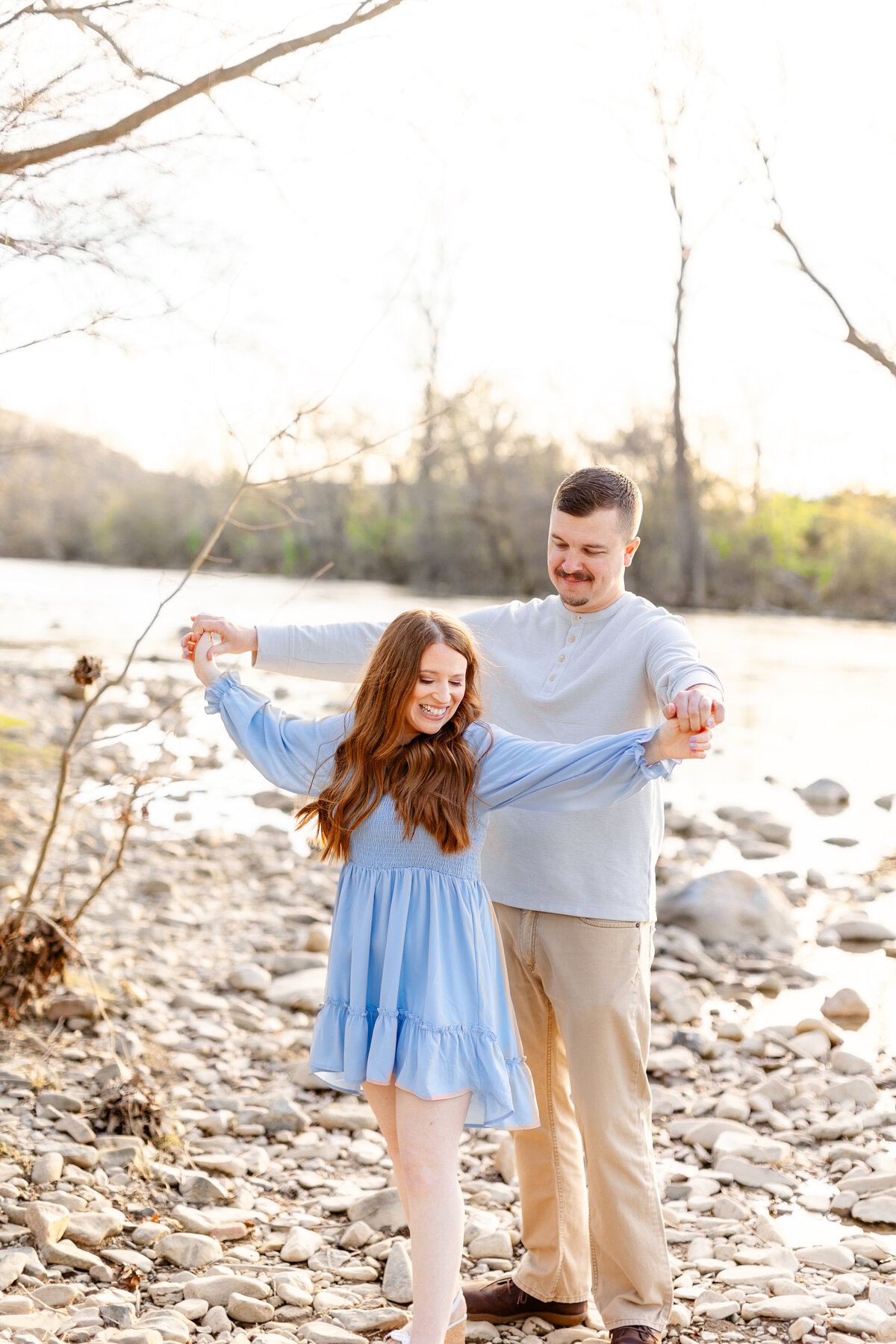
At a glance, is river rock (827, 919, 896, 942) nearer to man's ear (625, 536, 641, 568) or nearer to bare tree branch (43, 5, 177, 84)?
man's ear (625, 536, 641, 568)

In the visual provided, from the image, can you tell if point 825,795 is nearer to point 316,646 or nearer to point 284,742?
point 316,646

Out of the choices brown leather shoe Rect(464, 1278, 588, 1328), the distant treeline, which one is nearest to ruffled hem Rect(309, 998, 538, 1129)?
brown leather shoe Rect(464, 1278, 588, 1328)

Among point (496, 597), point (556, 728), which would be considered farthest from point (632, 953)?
point (496, 597)

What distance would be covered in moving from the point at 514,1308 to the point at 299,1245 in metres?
0.62

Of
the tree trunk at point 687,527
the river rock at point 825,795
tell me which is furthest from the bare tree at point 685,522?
the river rock at point 825,795

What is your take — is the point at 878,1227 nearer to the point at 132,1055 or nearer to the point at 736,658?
the point at 132,1055

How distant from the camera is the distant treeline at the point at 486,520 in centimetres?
1972

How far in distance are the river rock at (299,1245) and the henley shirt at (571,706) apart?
1.14m

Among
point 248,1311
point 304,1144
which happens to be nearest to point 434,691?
point 248,1311

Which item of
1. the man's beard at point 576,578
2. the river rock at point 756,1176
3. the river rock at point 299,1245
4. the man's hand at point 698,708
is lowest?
the river rock at point 756,1176

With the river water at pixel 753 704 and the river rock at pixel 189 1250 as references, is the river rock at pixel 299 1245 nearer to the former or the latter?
the river rock at pixel 189 1250

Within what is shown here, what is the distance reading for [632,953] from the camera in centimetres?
242

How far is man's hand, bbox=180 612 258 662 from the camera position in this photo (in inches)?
99.3

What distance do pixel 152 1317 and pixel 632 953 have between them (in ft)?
4.35
